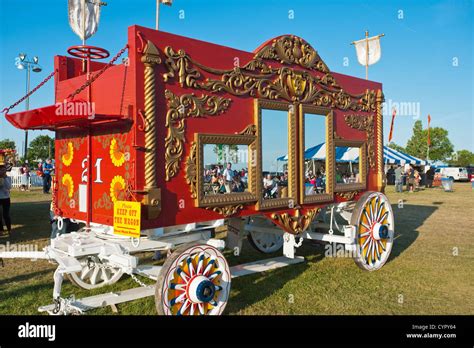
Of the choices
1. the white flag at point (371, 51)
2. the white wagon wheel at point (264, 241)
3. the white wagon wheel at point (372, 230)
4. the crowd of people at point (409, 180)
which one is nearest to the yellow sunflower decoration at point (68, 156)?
the white wagon wheel at point (264, 241)

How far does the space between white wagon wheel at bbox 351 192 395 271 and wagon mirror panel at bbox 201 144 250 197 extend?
2370mm

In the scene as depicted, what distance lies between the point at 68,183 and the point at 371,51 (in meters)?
6.32

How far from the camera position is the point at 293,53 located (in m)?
5.64

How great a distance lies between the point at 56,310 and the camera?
387cm

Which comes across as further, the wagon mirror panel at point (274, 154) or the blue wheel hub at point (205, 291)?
the wagon mirror panel at point (274, 154)

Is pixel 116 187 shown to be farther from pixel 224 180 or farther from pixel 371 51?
pixel 371 51

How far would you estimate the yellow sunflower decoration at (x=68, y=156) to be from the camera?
192 inches

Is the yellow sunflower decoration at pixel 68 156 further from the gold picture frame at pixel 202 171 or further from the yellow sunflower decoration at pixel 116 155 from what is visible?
the gold picture frame at pixel 202 171

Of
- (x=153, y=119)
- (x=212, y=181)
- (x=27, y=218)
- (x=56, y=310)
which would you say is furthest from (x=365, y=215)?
(x=27, y=218)

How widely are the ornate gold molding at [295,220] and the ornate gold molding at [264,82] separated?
1546mm

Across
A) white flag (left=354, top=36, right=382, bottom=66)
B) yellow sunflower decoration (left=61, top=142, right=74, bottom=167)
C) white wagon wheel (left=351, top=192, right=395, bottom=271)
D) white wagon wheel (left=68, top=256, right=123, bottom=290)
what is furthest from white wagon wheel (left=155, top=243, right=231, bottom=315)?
white flag (left=354, top=36, right=382, bottom=66)

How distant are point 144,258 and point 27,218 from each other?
21.7ft
